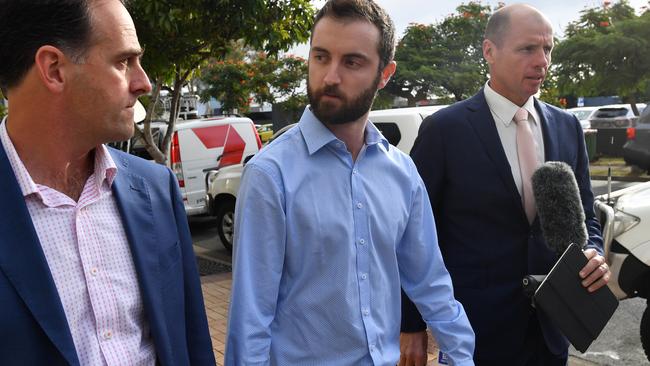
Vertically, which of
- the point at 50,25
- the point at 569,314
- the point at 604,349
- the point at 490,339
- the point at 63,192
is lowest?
the point at 604,349

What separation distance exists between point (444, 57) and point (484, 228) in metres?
29.4

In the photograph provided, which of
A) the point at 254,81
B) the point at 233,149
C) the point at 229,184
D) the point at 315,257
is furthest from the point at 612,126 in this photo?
the point at 315,257

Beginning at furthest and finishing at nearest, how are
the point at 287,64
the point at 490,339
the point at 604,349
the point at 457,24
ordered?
the point at 457,24
the point at 287,64
the point at 604,349
the point at 490,339

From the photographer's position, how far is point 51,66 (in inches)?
53.8

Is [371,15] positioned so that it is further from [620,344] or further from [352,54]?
[620,344]

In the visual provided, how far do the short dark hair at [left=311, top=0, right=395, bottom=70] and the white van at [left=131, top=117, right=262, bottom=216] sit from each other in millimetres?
8170

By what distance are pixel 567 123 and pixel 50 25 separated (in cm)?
219

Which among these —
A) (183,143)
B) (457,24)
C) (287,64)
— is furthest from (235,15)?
(457,24)

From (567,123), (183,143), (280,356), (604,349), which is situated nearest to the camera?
(280,356)

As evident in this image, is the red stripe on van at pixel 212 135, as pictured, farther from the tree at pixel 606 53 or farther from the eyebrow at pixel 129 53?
the tree at pixel 606 53

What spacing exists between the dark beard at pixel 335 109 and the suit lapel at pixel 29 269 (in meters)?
0.90

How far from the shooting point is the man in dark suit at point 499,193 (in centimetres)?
249

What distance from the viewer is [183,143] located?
10.2m

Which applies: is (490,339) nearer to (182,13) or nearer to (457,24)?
(182,13)
